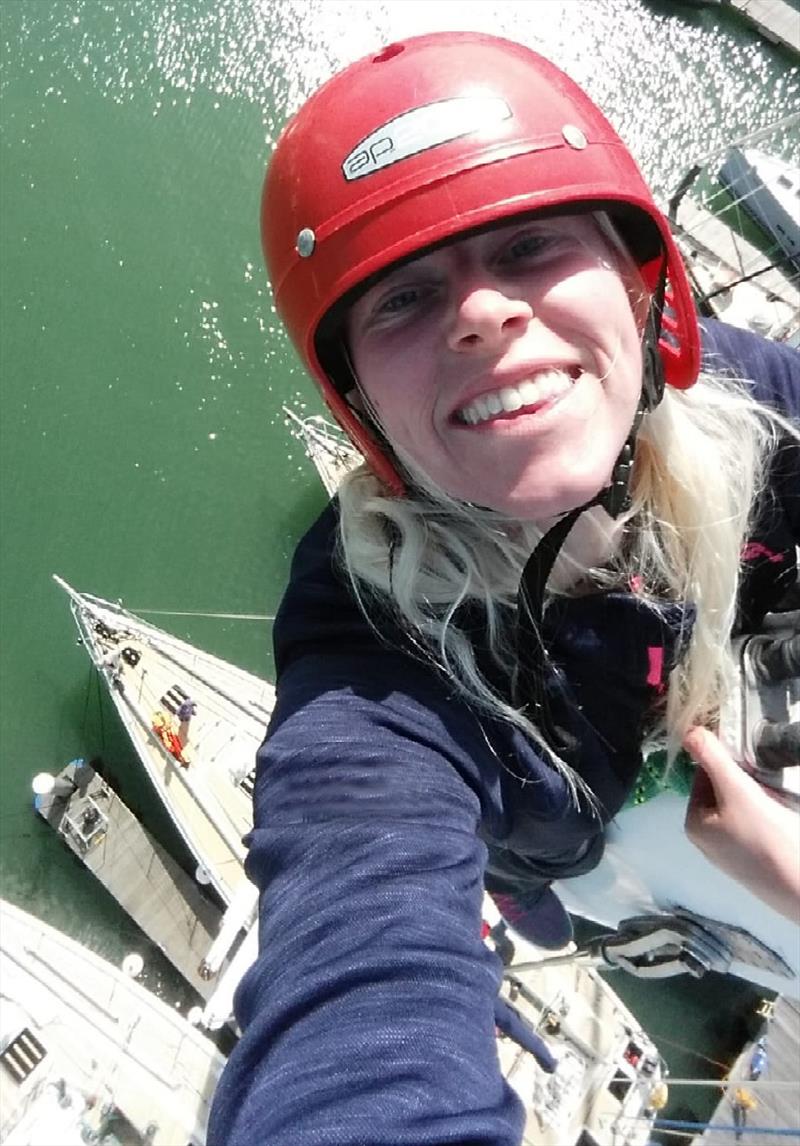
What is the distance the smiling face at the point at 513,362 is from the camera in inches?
79.1

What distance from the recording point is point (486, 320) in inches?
76.1

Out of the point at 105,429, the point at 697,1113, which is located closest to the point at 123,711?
the point at 105,429

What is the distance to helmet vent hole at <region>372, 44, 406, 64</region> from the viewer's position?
2.21 metres

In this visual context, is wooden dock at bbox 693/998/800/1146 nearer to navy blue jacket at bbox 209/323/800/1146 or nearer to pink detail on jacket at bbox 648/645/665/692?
pink detail on jacket at bbox 648/645/665/692

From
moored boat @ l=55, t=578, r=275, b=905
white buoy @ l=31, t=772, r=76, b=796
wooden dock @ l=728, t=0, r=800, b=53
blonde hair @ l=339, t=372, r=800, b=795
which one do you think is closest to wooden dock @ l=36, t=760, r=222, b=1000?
white buoy @ l=31, t=772, r=76, b=796

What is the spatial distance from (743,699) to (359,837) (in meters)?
1.46

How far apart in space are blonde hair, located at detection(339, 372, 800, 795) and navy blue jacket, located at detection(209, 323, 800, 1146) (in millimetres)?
99

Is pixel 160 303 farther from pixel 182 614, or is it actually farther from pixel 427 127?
pixel 427 127

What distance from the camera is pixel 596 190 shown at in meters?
2.12

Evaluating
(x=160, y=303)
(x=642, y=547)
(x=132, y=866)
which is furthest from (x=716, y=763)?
(x=160, y=303)

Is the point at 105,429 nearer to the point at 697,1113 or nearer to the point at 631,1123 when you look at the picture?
the point at 631,1123

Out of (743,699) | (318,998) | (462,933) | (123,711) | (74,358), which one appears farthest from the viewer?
(74,358)

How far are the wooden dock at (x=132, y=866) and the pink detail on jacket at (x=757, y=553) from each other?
9814 mm

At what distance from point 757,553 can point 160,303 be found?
13.0 meters
